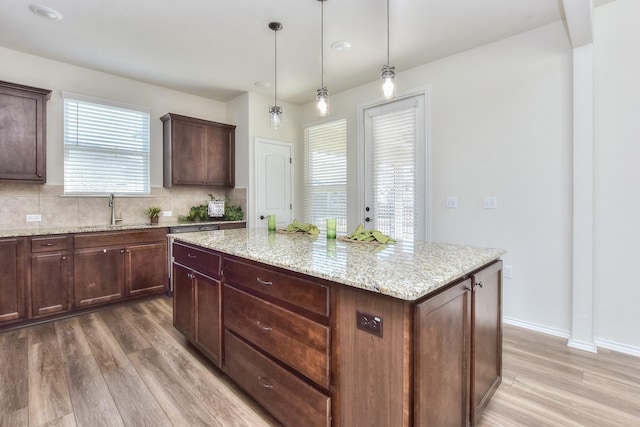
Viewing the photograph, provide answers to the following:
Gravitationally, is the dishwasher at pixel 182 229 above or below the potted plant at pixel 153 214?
below

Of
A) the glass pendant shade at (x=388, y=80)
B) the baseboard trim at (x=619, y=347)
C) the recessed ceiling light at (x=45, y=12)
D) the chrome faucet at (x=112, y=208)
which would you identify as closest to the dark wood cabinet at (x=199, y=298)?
the glass pendant shade at (x=388, y=80)

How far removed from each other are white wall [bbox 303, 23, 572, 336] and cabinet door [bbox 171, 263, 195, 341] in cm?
259

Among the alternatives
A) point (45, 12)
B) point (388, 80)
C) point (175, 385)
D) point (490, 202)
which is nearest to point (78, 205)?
point (45, 12)

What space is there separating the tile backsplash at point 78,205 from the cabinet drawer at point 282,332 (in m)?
2.90

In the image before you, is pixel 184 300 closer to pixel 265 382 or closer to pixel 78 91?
pixel 265 382

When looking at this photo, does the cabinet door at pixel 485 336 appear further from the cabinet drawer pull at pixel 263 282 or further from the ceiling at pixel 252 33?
the ceiling at pixel 252 33

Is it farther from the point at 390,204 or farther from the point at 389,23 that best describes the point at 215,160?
the point at 389,23

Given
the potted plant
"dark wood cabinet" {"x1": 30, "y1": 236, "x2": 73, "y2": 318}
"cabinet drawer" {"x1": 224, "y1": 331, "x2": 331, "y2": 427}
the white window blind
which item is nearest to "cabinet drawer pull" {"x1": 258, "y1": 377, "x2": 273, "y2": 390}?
"cabinet drawer" {"x1": 224, "y1": 331, "x2": 331, "y2": 427}

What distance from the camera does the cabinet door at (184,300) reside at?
2381 mm

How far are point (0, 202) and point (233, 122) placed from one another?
114 inches

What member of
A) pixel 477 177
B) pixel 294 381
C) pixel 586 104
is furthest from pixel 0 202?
pixel 586 104

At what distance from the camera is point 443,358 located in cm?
127

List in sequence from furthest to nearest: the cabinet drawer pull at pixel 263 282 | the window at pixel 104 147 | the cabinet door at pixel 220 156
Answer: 1. the cabinet door at pixel 220 156
2. the window at pixel 104 147
3. the cabinet drawer pull at pixel 263 282

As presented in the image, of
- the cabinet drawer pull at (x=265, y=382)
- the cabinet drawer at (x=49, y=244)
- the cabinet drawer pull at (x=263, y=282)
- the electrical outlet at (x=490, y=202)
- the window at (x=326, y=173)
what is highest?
the window at (x=326, y=173)
